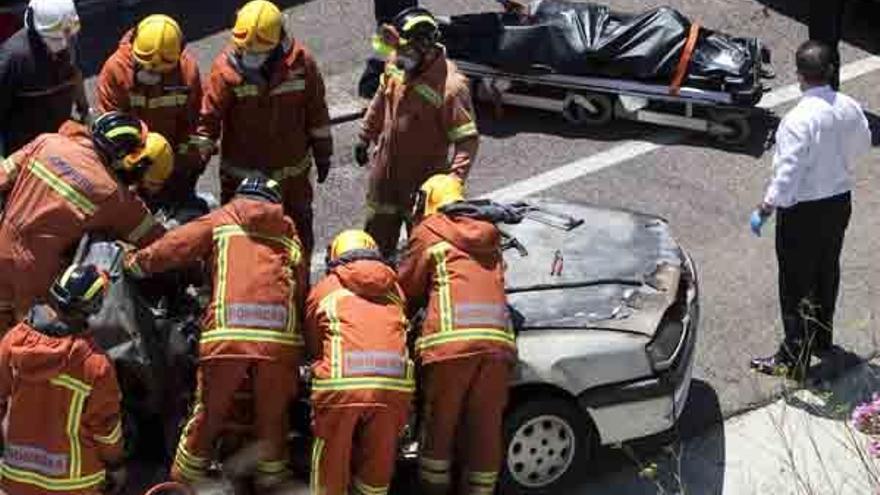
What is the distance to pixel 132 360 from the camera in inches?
256

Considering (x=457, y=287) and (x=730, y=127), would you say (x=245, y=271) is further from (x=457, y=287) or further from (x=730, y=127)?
(x=730, y=127)

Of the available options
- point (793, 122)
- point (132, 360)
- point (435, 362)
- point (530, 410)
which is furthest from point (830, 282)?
point (132, 360)

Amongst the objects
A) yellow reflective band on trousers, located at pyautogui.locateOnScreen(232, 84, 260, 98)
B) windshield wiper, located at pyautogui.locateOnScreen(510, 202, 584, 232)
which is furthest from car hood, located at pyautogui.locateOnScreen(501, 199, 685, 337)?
yellow reflective band on trousers, located at pyautogui.locateOnScreen(232, 84, 260, 98)

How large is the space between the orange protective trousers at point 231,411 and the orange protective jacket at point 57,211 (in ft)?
2.99

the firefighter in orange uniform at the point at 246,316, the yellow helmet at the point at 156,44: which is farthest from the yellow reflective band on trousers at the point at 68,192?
the yellow helmet at the point at 156,44

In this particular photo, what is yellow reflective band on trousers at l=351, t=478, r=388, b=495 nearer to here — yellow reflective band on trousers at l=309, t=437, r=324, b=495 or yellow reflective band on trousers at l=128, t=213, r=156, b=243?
yellow reflective band on trousers at l=309, t=437, r=324, b=495

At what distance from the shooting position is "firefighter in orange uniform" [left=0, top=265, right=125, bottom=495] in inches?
233

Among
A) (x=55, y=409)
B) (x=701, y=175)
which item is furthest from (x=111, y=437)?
(x=701, y=175)

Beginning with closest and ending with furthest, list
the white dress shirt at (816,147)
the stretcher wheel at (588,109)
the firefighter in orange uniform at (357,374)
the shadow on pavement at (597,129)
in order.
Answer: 1. the firefighter in orange uniform at (357,374)
2. the white dress shirt at (816,147)
3. the shadow on pavement at (597,129)
4. the stretcher wheel at (588,109)

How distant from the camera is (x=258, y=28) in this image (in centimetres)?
763

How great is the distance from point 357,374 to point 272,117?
2.32 metres

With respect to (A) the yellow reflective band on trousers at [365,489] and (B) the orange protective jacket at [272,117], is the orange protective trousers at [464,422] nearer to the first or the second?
(A) the yellow reflective band on trousers at [365,489]

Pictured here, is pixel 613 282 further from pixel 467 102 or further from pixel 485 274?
pixel 467 102

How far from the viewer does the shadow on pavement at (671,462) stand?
23.0 ft
